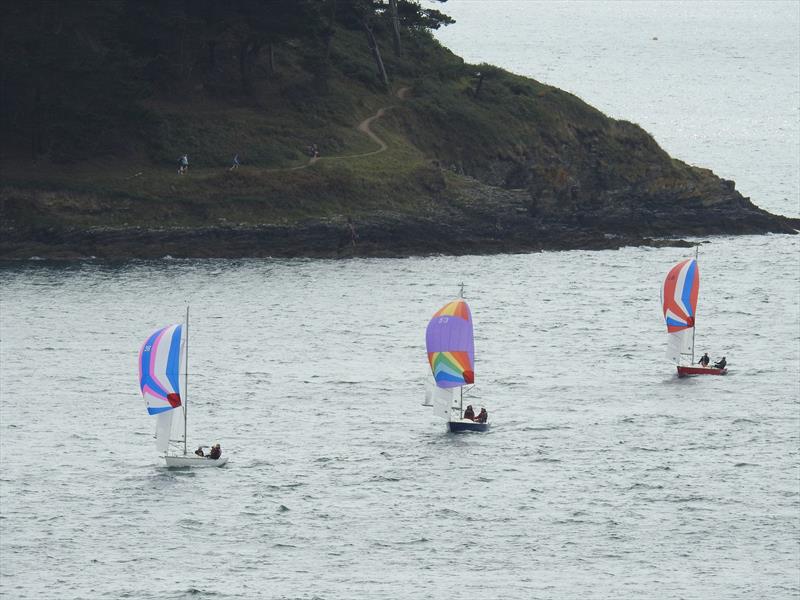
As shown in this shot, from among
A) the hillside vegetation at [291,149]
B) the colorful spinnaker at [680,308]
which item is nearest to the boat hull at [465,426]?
the colorful spinnaker at [680,308]

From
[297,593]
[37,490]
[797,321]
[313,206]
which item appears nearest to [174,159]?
[313,206]

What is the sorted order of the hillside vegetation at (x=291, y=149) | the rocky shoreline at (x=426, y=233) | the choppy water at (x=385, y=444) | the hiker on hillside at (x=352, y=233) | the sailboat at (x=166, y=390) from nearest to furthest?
the choppy water at (x=385, y=444) < the sailboat at (x=166, y=390) < the rocky shoreline at (x=426, y=233) < the hillside vegetation at (x=291, y=149) < the hiker on hillside at (x=352, y=233)

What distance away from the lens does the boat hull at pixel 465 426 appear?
8069 centimetres

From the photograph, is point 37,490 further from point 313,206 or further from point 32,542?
point 313,206

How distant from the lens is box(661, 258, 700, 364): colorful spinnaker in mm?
91875

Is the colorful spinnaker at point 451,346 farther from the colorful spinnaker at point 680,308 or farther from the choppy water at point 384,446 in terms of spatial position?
the colorful spinnaker at point 680,308

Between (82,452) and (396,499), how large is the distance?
14934 mm

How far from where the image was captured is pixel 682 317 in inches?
3644

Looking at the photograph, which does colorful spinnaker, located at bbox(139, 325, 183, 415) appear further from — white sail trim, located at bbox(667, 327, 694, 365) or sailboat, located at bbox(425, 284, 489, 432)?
white sail trim, located at bbox(667, 327, 694, 365)

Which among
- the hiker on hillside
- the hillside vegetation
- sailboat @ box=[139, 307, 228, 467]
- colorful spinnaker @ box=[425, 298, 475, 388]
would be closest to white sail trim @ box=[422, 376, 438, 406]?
colorful spinnaker @ box=[425, 298, 475, 388]

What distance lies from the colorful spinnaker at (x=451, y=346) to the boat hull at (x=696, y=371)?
15.3m

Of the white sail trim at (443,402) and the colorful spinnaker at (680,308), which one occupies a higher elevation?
the colorful spinnaker at (680,308)

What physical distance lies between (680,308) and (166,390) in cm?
3099

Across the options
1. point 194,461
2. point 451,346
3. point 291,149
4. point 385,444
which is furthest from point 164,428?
point 291,149
